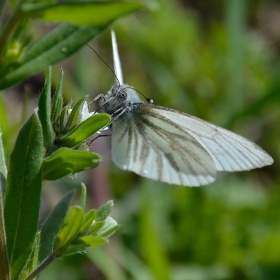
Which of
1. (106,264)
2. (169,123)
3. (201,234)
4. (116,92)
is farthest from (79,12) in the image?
(201,234)

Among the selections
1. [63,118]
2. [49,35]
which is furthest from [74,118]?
[49,35]

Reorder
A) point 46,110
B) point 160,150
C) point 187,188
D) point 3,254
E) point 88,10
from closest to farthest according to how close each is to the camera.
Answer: point 88,10, point 3,254, point 46,110, point 160,150, point 187,188

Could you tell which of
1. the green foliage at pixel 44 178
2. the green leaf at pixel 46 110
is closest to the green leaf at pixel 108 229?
the green foliage at pixel 44 178

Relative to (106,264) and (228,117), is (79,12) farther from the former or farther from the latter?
(228,117)

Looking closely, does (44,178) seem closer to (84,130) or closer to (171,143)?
(84,130)

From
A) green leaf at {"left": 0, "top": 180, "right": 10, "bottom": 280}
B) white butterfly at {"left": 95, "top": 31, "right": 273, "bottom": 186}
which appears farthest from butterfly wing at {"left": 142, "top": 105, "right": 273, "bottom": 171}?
green leaf at {"left": 0, "top": 180, "right": 10, "bottom": 280}

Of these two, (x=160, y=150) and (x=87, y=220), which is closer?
(x=87, y=220)

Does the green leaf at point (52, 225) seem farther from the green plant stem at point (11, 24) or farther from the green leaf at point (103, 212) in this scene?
the green plant stem at point (11, 24)
